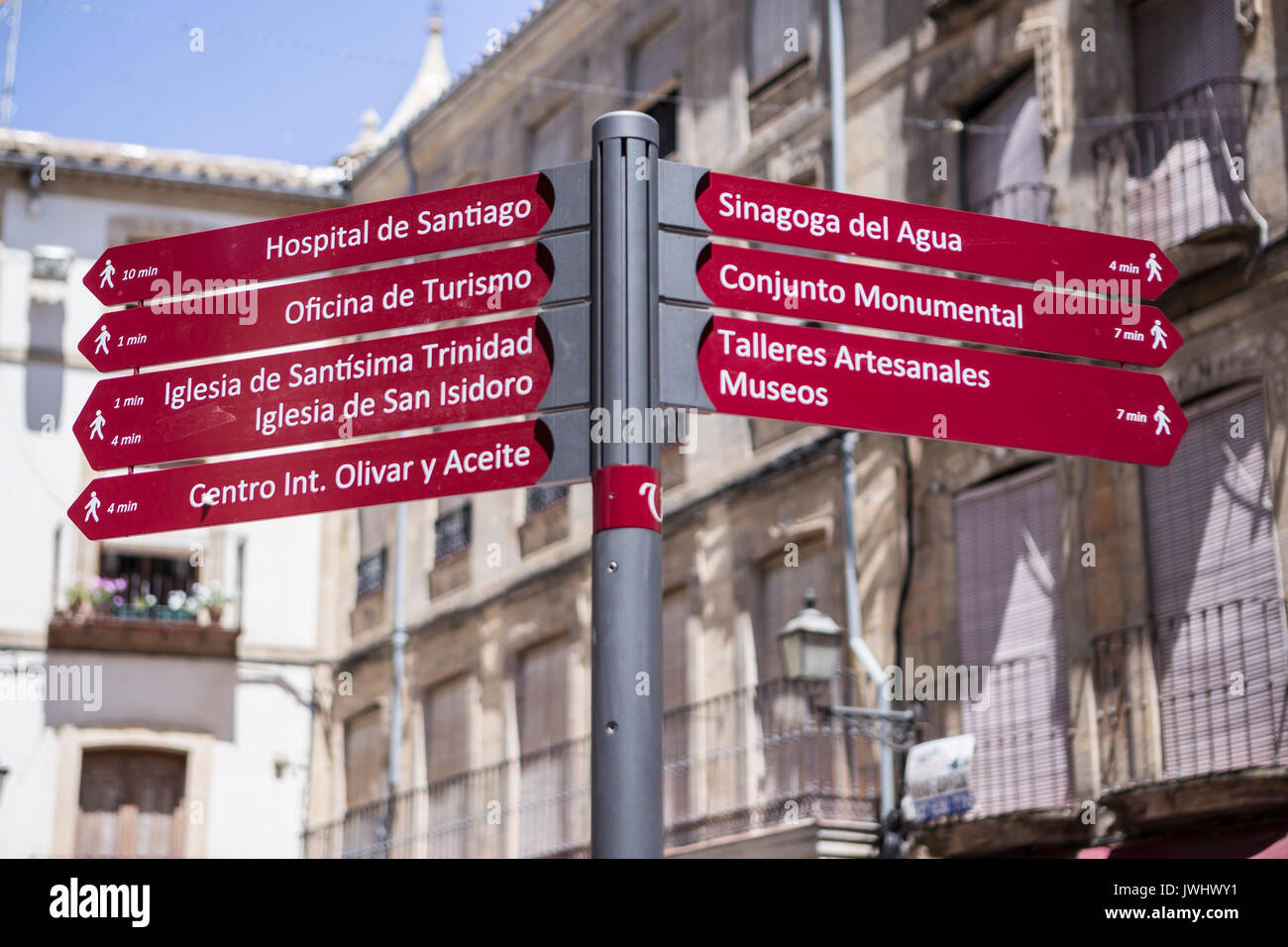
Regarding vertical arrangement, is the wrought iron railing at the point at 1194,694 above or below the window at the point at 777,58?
below

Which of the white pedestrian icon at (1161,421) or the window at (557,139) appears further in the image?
the window at (557,139)

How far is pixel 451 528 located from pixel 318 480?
66.5ft

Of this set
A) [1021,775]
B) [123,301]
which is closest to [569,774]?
[1021,775]

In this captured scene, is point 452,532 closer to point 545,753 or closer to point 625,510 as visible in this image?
point 545,753

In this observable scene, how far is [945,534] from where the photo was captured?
16.4 metres

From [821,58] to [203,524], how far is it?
15234 mm

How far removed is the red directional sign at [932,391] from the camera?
14.6ft

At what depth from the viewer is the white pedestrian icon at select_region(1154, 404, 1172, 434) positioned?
498 cm

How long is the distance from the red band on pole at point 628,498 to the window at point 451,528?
19978mm

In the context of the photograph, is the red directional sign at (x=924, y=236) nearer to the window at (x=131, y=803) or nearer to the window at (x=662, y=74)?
the window at (x=662, y=74)

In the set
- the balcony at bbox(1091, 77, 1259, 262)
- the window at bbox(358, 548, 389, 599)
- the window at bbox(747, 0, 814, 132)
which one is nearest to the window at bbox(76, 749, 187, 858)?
the window at bbox(358, 548, 389, 599)

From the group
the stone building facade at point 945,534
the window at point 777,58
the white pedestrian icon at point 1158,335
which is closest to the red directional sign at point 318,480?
the white pedestrian icon at point 1158,335

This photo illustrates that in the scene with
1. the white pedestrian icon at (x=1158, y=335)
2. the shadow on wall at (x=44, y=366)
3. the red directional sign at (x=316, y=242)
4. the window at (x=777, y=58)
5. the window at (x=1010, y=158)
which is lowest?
the white pedestrian icon at (x=1158, y=335)
